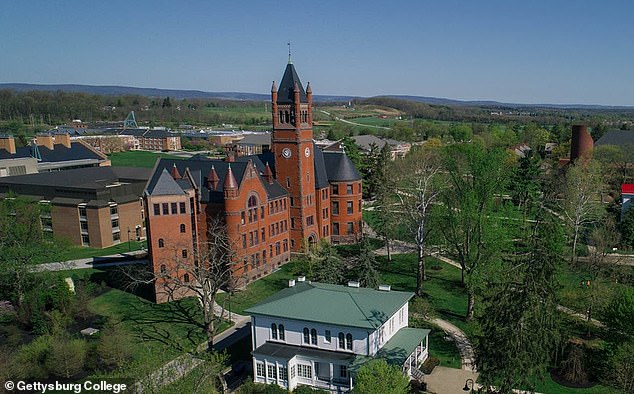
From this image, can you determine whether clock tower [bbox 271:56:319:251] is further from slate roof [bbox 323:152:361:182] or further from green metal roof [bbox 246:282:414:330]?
green metal roof [bbox 246:282:414:330]

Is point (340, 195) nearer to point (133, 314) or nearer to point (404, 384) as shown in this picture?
point (133, 314)

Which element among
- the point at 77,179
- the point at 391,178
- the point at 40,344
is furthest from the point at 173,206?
the point at 391,178

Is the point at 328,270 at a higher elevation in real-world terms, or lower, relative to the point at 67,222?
higher

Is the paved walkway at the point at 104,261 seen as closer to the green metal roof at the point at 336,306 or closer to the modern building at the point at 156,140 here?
the green metal roof at the point at 336,306

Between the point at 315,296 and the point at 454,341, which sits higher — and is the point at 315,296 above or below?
above

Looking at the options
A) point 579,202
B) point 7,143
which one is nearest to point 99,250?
point 7,143

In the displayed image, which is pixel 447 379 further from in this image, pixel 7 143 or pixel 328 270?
pixel 7 143

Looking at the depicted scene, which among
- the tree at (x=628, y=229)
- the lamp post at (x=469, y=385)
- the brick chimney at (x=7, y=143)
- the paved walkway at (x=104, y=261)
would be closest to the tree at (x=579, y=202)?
the tree at (x=628, y=229)
